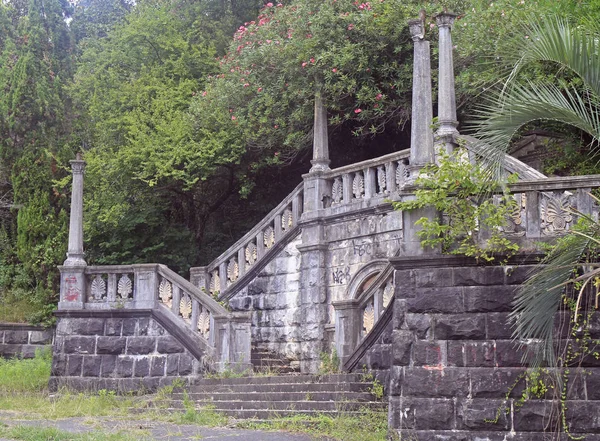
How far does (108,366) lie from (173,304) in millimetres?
1578

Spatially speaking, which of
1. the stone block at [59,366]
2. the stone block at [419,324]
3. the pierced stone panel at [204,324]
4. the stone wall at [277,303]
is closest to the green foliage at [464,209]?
the stone block at [419,324]

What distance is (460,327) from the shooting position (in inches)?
386

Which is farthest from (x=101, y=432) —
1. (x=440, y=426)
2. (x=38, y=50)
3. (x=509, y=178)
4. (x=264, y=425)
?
(x=38, y=50)

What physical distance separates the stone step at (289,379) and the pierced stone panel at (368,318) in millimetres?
918

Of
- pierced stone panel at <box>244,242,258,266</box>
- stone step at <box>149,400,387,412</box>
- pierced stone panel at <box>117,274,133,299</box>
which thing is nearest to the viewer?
stone step at <box>149,400,387,412</box>

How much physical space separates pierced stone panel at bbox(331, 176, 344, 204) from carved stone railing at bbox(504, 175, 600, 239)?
252 inches

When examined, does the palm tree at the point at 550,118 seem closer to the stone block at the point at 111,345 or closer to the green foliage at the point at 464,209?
Result: the green foliage at the point at 464,209

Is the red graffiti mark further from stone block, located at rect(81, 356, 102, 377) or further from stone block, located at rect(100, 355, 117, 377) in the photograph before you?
stone block, located at rect(100, 355, 117, 377)

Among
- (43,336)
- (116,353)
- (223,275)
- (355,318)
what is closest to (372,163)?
(355,318)

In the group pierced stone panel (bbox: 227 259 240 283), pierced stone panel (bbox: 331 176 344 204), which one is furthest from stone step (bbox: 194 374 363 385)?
pierced stone panel (bbox: 331 176 344 204)

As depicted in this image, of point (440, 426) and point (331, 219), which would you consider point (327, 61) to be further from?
point (440, 426)

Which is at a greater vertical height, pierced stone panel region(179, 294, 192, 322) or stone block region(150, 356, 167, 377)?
pierced stone panel region(179, 294, 192, 322)

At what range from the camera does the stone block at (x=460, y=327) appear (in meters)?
9.73

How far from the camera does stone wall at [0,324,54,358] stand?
1889 cm
